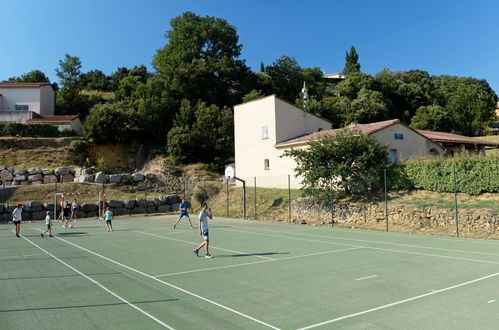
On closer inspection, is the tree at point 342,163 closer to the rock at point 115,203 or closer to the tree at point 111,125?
the rock at point 115,203

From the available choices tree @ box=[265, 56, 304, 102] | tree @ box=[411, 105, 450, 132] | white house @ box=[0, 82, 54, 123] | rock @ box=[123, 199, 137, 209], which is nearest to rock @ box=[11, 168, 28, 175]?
rock @ box=[123, 199, 137, 209]

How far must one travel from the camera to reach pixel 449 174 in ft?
71.1

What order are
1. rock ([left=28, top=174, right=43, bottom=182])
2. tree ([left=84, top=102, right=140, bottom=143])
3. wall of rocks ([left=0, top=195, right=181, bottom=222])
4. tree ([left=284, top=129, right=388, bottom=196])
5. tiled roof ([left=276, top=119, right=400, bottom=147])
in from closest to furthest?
tree ([left=284, top=129, right=388, bottom=196]), tiled roof ([left=276, top=119, right=400, bottom=147]), wall of rocks ([left=0, top=195, right=181, bottom=222]), rock ([left=28, top=174, right=43, bottom=182]), tree ([left=84, top=102, right=140, bottom=143])

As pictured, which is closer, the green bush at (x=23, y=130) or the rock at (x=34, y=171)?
the rock at (x=34, y=171)

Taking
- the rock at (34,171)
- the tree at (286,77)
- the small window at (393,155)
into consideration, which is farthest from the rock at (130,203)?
the tree at (286,77)

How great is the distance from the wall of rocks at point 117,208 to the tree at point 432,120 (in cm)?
4036

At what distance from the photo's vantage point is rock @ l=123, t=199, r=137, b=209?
1355 inches

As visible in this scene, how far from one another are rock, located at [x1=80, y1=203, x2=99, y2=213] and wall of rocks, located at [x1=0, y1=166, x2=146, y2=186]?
5.71 meters

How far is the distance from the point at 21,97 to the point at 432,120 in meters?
59.3

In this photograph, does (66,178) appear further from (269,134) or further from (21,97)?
(269,134)

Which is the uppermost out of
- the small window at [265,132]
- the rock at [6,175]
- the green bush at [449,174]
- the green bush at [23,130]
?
the green bush at [23,130]

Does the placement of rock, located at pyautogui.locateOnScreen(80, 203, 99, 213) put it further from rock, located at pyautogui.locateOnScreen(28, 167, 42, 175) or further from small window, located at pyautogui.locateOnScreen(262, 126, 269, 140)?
small window, located at pyautogui.locateOnScreen(262, 126, 269, 140)

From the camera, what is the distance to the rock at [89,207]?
3312 centimetres

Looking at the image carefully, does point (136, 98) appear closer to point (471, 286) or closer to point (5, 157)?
point (5, 157)
